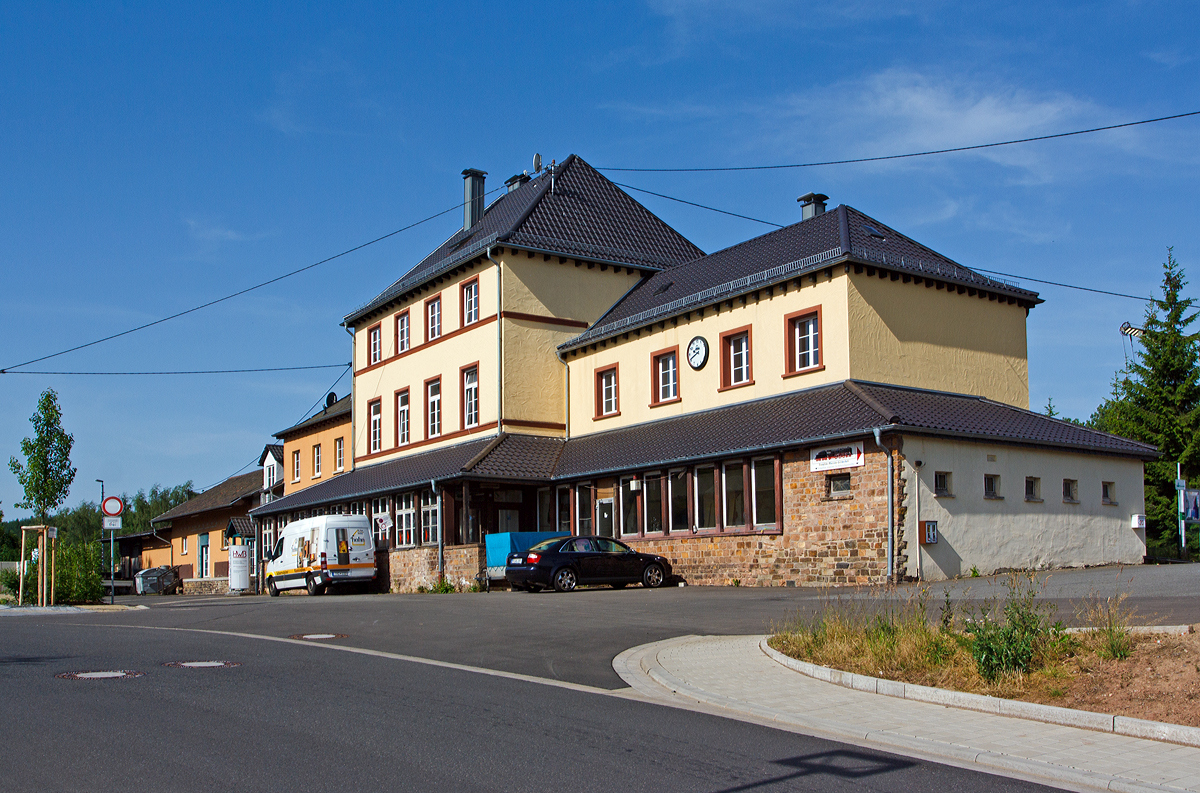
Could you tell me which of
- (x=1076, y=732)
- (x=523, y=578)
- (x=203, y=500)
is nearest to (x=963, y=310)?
(x=523, y=578)

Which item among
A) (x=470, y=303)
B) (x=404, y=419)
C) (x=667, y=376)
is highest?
(x=470, y=303)

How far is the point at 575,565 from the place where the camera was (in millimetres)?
25594

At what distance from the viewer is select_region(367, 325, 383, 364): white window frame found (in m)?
42.4

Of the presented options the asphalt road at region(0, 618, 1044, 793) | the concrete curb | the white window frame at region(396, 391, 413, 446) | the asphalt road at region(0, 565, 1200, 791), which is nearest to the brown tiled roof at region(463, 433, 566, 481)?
the white window frame at region(396, 391, 413, 446)

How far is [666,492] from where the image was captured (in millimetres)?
28547

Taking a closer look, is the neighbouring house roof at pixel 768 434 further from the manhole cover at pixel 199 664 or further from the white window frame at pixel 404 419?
the manhole cover at pixel 199 664

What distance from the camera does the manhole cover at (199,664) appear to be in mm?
11781

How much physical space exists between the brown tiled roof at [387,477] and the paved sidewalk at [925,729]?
20.8 metres

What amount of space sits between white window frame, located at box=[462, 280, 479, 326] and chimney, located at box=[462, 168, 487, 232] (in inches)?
239

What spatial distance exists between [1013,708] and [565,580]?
17190 millimetres

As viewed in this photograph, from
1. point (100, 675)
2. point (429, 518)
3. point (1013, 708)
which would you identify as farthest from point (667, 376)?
point (1013, 708)

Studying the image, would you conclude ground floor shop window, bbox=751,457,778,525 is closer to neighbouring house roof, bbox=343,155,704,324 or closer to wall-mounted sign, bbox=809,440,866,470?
wall-mounted sign, bbox=809,440,866,470

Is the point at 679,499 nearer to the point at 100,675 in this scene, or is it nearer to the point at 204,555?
the point at 100,675

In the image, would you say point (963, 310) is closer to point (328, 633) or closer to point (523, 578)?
point (523, 578)
